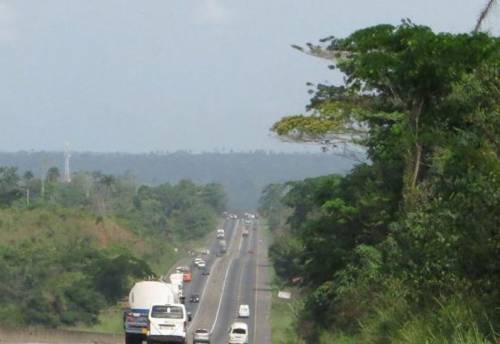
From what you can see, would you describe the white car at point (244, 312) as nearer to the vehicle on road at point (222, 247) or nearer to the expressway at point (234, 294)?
the expressway at point (234, 294)

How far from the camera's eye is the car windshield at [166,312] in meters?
40.5

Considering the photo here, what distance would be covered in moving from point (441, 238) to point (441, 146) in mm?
9788

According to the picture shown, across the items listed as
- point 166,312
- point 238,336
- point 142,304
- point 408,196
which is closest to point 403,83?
point 408,196

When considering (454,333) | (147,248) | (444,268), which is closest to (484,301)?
(454,333)

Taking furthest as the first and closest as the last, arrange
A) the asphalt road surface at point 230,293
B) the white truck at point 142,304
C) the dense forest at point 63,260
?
1. the dense forest at point 63,260
2. the asphalt road surface at point 230,293
3. the white truck at point 142,304

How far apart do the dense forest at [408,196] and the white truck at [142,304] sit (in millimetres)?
4717

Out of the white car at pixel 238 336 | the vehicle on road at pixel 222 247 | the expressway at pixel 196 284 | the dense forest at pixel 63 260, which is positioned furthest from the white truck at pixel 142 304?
the vehicle on road at pixel 222 247

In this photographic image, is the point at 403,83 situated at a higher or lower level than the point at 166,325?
higher

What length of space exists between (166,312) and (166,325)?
0.48 meters

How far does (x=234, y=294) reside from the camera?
114750 mm

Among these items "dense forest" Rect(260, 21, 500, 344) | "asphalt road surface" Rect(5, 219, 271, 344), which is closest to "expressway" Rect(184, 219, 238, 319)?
"asphalt road surface" Rect(5, 219, 271, 344)

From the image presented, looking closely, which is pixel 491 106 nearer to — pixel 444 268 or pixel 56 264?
pixel 444 268

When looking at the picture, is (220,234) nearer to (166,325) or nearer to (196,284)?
(196,284)

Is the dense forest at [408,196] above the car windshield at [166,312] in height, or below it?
above
